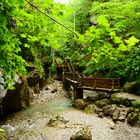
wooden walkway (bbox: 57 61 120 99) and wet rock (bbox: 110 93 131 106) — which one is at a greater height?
wooden walkway (bbox: 57 61 120 99)

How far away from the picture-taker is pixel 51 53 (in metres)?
32.8

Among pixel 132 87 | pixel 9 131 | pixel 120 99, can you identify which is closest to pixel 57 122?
pixel 9 131

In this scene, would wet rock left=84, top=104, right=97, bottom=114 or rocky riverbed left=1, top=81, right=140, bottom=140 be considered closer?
rocky riverbed left=1, top=81, right=140, bottom=140

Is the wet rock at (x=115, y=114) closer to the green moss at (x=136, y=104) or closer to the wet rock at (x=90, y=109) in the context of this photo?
the green moss at (x=136, y=104)

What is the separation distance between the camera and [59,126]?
1328 cm

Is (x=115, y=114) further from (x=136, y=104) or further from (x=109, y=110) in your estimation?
(x=136, y=104)

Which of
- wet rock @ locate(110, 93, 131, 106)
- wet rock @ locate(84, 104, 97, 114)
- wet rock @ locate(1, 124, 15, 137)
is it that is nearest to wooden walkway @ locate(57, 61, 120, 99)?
wet rock @ locate(110, 93, 131, 106)

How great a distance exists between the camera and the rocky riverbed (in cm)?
1141

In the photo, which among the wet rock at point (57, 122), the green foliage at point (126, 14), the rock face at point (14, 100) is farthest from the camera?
the green foliage at point (126, 14)

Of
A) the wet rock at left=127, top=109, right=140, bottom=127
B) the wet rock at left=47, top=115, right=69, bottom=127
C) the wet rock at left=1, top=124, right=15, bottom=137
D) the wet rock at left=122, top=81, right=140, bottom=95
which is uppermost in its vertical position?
the wet rock at left=122, top=81, right=140, bottom=95

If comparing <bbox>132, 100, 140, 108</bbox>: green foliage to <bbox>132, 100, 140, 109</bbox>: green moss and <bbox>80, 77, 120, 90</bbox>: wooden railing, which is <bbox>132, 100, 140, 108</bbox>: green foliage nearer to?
<bbox>132, 100, 140, 109</bbox>: green moss

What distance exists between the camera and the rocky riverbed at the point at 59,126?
11409mm

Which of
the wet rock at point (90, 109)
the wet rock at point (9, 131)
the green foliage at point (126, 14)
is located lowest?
the wet rock at point (9, 131)

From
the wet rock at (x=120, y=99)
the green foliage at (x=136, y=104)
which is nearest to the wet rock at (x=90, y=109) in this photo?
the wet rock at (x=120, y=99)
